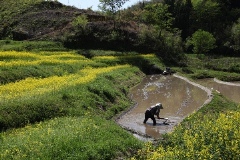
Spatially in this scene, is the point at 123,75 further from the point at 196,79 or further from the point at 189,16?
the point at 189,16

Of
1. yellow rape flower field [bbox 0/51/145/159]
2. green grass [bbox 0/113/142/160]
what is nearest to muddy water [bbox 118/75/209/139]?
yellow rape flower field [bbox 0/51/145/159]

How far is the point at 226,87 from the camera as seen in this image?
37844 mm

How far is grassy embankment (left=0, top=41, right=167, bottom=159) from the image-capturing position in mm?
14062

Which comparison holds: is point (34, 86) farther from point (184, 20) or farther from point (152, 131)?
point (184, 20)

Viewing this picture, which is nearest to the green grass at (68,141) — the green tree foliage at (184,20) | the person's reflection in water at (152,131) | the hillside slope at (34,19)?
the person's reflection in water at (152,131)

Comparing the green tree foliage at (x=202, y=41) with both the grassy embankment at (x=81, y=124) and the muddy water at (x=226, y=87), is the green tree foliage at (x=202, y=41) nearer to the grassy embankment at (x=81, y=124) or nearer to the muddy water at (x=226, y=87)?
the muddy water at (x=226, y=87)

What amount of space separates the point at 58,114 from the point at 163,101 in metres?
12.3

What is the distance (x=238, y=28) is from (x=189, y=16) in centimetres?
1785

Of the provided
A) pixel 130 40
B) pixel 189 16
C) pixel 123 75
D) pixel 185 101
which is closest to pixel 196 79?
pixel 123 75

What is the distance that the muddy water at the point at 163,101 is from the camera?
71.6 feet

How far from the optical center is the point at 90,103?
76.2 feet

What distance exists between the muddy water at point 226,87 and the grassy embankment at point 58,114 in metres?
10.5

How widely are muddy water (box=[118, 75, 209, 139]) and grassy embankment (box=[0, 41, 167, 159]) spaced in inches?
55.9

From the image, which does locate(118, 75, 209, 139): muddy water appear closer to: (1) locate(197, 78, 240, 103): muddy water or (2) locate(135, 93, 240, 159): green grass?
(1) locate(197, 78, 240, 103): muddy water
